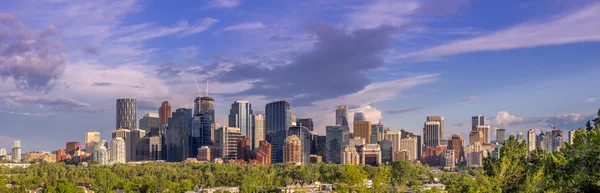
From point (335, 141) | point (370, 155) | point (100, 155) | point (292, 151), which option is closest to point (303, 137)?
point (335, 141)

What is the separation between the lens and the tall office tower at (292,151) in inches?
7057

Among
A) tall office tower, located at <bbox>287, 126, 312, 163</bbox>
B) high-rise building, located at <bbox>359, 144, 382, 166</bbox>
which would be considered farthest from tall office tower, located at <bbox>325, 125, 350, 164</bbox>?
tall office tower, located at <bbox>287, 126, 312, 163</bbox>

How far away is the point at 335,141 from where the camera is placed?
7613 inches

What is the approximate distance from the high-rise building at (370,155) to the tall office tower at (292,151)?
61.1ft

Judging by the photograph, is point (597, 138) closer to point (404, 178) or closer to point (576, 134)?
point (576, 134)

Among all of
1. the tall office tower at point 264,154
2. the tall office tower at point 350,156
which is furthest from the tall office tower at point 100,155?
the tall office tower at point 350,156

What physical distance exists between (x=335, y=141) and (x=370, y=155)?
10.6 metres

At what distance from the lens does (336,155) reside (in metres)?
191

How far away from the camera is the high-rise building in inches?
7451

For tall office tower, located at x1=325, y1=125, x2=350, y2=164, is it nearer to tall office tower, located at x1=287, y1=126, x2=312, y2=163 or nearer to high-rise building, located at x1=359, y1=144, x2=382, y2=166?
high-rise building, located at x1=359, y1=144, x2=382, y2=166

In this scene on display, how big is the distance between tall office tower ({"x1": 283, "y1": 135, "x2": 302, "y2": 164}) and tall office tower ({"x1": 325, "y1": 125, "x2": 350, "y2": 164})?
13.4m

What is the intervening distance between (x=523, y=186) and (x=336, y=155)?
153m

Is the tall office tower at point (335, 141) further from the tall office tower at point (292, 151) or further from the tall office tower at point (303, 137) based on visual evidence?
the tall office tower at point (292, 151)

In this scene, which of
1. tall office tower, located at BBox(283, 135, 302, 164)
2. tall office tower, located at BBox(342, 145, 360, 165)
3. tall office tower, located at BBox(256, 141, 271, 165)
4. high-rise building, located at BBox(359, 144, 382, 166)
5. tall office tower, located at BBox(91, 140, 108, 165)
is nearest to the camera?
tall office tower, located at BBox(256, 141, 271, 165)
